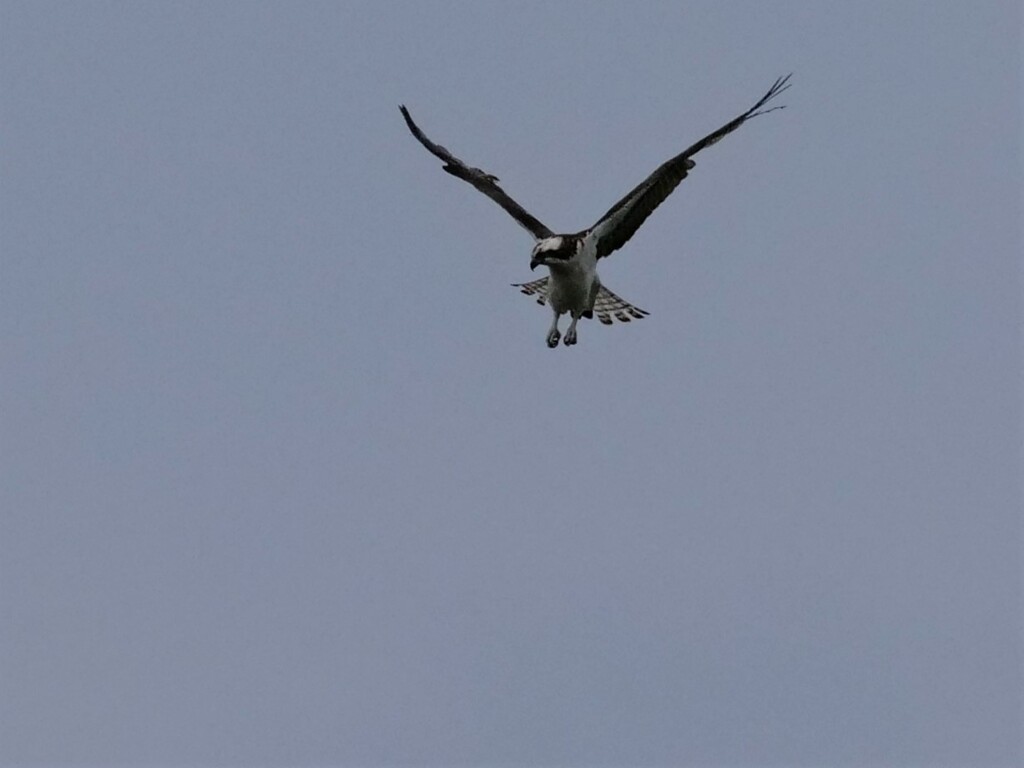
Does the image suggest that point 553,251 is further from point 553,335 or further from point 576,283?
point 553,335

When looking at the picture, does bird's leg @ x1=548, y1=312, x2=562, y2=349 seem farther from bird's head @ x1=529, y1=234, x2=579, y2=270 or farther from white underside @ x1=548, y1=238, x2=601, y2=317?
bird's head @ x1=529, y1=234, x2=579, y2=270

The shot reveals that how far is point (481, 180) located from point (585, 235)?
2.64 meters

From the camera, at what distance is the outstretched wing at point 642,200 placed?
25562mm

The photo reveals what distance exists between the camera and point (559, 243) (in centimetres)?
2591

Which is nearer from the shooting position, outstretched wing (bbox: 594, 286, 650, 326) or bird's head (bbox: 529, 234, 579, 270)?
bird's head (bbox: 529, 234, 579, 270)

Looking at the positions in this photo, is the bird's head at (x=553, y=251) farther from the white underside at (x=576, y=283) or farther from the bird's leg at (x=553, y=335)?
the bird's leg at (x=553, y=335)

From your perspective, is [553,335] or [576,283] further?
[553,335]

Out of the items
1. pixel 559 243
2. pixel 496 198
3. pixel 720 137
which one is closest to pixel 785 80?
pixel 720 137

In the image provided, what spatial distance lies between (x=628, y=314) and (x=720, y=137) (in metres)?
4.30

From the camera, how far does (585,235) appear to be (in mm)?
26344

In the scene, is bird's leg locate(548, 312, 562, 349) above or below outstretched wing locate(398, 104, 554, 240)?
below

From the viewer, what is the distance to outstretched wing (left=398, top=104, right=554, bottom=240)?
27891 mm

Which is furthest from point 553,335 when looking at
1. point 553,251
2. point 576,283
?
point 553,251

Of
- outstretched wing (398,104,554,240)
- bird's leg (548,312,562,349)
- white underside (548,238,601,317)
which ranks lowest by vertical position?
bird's leg (548,312,562,349)
